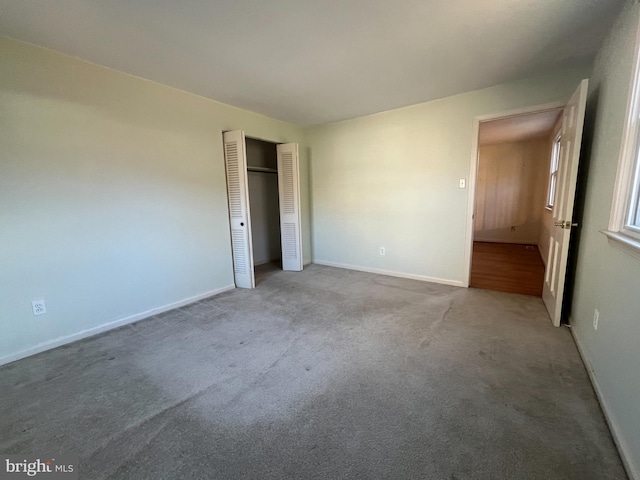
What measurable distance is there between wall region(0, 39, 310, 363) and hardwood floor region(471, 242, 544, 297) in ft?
12.4

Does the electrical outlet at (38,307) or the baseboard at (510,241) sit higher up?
the electrical outlet at (38,307)

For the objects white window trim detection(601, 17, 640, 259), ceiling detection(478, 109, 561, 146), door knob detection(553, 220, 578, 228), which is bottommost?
door knob detection(553, 220, 578, 228)

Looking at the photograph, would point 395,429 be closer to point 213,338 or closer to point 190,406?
point 190,406

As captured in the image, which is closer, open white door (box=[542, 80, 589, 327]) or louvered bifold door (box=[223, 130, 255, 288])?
open white door (box=[542, 80, 589, 327])

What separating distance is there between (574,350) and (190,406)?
8.97 feet

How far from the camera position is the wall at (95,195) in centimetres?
204

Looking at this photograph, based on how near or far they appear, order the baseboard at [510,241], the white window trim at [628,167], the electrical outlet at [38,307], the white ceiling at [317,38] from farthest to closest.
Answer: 1. the baseboard at [510,241]
2. the electrical outlet at [38,307]
3. the white ceiling at [317,38]
4. the white window trim at [628,167]

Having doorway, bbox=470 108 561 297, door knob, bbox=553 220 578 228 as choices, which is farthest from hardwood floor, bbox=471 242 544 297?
door knob, bbox=553 220 578 228

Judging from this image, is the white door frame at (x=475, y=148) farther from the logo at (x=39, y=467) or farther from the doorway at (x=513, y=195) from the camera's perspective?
the logo at (x=39, y=467)

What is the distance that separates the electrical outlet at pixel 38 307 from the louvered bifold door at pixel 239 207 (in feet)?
6.06

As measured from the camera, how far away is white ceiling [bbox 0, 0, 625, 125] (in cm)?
169

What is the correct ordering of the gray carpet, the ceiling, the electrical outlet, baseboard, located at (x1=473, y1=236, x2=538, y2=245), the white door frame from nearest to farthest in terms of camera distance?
1. the gray carpet
2. the electrical outlet
3. the white door frame
4. the ceiling
5. baseboard, located at (x1=473, y1=236, x2=538, y2=245)

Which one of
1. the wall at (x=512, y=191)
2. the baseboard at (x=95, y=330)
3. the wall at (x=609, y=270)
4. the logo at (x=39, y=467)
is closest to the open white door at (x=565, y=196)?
the wall at (x=609, y=270)

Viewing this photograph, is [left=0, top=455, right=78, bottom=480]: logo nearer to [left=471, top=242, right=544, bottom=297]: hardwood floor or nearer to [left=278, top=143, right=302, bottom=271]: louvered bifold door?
[left=278, top=143, right=302, bottom=271]: louvered bifold door
